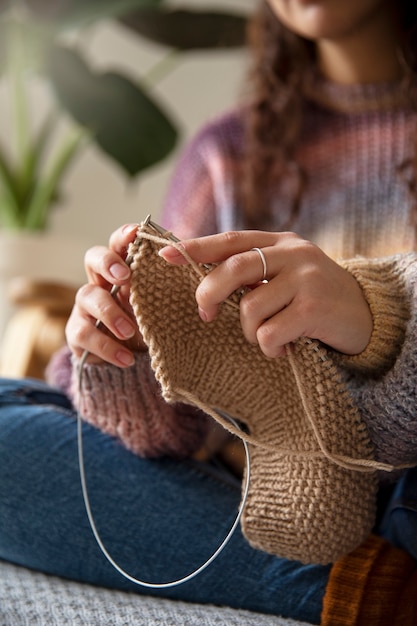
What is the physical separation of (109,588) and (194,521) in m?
0.09

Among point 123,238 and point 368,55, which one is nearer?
point 123,238

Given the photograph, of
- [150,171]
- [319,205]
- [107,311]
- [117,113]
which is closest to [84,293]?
[107,311]

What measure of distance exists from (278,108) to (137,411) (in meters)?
0.51

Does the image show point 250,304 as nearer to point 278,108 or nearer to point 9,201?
point 278,108

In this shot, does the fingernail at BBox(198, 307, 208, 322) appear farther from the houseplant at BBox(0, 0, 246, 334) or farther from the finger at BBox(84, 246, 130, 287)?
the houseplant at BBox(0, 0, 246, 334)

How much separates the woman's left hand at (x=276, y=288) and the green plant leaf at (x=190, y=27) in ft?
3.05

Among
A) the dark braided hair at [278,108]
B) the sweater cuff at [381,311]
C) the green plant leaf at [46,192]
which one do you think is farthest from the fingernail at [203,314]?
the green plant leaf at [46,192]

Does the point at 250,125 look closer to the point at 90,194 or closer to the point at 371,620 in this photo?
the point at 371,620

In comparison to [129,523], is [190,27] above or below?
above

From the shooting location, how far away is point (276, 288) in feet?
1.50

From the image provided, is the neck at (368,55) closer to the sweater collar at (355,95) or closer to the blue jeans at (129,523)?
the sweater collar at (355,95)

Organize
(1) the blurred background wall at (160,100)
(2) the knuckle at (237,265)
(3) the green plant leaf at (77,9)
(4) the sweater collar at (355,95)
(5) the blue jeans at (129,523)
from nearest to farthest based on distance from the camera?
(2) the knuckle at (237,265)
(5) the blue jeans at (129,523)
(4) the sweater collar at (355,95)
(3) the green plant leaf at (77,9)
(1) the blurred background wall at (160,100)

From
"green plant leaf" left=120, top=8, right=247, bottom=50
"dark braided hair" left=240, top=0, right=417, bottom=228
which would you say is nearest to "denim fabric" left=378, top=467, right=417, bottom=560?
"dark braided hair" left=240, top=0, right=417, bottom=228

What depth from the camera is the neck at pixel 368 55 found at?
0.88 meters
